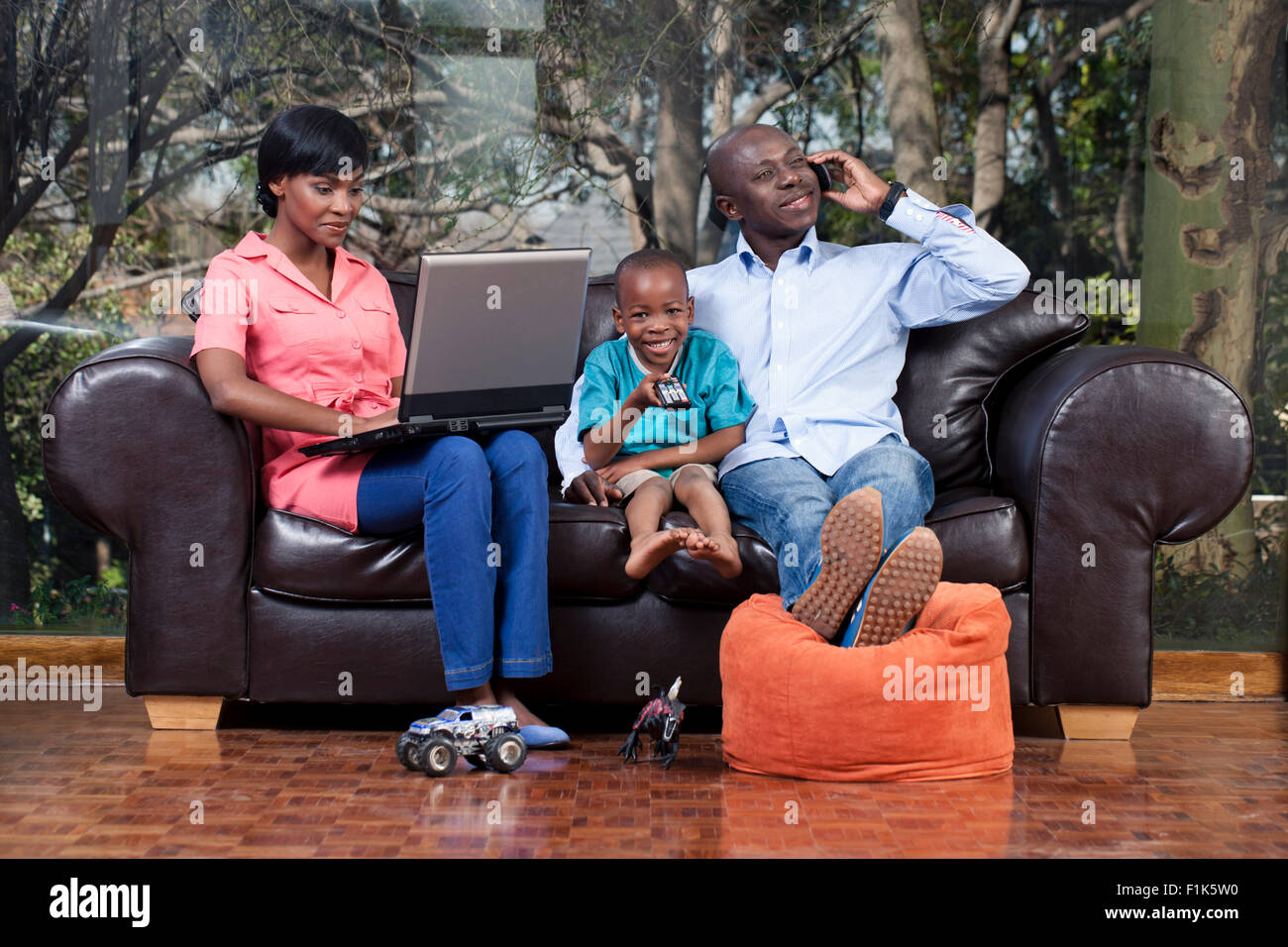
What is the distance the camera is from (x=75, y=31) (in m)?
3.38

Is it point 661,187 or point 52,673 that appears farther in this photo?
point 661,187

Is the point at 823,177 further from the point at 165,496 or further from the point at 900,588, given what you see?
the point at 165,496

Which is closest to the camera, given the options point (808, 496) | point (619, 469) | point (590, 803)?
point (590, 803)

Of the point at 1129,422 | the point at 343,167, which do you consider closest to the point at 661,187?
the point at 343,167

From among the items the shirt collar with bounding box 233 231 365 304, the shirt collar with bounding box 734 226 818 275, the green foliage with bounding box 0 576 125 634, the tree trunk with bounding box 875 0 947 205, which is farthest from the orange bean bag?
the green foliage with bounding box 0 576 125 634

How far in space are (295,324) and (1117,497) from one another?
159 centimetres

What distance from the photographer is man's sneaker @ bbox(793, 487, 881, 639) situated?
1976 millimetres

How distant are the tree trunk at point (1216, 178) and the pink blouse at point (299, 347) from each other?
2136 mm

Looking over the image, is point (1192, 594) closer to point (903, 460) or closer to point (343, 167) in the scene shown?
point (903, 460)

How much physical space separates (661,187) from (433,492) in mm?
1674

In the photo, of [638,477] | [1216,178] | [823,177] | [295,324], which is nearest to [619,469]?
[638,477]

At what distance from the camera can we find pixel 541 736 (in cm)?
221
